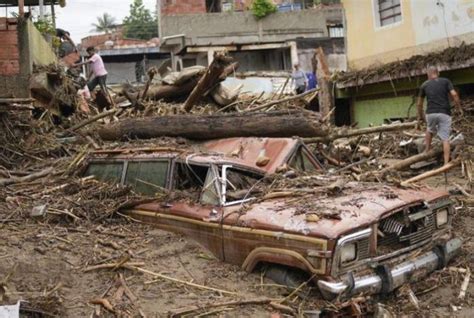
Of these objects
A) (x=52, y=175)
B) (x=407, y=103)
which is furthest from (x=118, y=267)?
(x=407, y=103)

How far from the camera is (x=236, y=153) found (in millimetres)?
7520

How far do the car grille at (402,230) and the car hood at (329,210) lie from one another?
0.47ft

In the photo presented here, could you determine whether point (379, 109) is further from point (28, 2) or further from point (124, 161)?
point (28, 2)

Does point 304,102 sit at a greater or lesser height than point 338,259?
greater

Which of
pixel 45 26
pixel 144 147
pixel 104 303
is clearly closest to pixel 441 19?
pixel 144 147

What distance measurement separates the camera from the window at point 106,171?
781 cm

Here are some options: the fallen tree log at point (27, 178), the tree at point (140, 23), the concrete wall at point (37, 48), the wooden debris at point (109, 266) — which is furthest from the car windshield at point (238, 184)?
the tree at point (140, 23)

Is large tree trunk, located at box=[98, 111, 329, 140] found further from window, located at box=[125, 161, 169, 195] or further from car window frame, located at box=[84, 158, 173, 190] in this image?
window, located at box=[125, 161, 169, 195]

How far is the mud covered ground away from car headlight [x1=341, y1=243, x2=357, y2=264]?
403mm

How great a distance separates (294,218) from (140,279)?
1.60m

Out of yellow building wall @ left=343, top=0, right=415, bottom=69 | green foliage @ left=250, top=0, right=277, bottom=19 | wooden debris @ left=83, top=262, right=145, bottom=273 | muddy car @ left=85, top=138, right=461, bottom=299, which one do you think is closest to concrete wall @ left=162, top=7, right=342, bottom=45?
green foliage @ left=250, top=0, right=277, bottom=19

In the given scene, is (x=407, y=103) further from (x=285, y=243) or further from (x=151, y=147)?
(x=285, y=243)

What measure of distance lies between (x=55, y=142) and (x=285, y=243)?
26.9ft

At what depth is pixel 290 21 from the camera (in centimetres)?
3039
